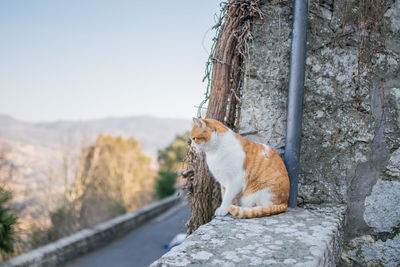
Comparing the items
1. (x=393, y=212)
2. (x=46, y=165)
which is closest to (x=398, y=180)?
(x=393, y=212)

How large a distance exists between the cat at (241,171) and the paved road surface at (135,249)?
2.49 m

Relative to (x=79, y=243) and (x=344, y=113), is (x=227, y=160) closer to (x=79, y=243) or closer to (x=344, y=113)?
(x=344, y=113)

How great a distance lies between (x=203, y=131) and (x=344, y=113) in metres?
0.87

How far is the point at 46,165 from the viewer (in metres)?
8.06

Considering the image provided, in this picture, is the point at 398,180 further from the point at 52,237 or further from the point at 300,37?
the point at 52,237

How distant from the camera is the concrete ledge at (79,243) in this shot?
4.13m

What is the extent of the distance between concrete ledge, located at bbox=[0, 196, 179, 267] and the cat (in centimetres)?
357

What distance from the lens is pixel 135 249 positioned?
570 cm

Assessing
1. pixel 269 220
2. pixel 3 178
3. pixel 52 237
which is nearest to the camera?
pixel 269 220

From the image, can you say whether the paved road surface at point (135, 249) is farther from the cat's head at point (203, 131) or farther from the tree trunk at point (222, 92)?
the cat's head at point (203, 131)

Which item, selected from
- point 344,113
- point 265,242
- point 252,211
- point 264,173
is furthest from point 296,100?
point 265,242

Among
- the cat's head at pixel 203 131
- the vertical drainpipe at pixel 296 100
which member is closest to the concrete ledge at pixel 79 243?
the cat's head at pixel 203 131

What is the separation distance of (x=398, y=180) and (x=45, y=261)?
14.6 feet

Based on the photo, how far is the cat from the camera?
1.61 meters
